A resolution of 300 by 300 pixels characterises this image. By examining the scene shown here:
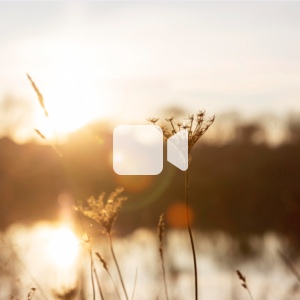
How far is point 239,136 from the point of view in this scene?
45.4 meters

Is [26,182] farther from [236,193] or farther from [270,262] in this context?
[270,262]

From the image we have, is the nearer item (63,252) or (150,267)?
(63,252)

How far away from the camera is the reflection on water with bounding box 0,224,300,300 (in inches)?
247

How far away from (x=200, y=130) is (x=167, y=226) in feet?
63.0

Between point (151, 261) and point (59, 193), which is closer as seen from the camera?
point (151, 261)

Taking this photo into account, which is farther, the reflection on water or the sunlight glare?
the sunlight glare

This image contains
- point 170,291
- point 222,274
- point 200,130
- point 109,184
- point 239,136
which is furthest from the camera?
point 239,136

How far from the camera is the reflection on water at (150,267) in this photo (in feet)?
20.6

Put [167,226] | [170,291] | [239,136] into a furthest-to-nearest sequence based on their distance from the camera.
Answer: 1. [239,136]
2. [167,226]
3. [170,291]

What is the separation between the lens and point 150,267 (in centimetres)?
1202

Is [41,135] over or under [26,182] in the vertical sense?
over

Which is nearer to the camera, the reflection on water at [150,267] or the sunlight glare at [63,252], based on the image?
the reflection on water at [150,267]

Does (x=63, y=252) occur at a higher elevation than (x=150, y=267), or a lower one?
higher

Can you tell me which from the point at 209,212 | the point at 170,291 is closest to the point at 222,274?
the point at 170,291
